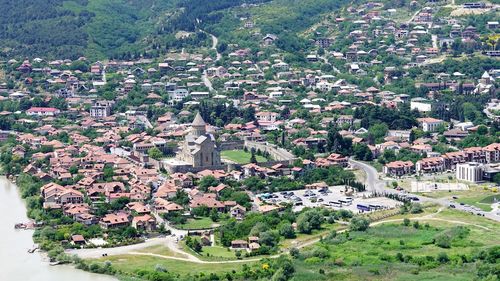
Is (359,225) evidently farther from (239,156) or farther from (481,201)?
(239,156)

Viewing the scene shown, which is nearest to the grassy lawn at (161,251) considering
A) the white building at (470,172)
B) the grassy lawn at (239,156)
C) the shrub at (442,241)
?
the shrub at (442,241)

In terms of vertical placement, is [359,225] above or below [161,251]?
above

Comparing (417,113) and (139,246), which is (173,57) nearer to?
(417,113)

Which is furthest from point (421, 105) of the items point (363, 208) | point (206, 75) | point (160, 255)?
point (160, 255)

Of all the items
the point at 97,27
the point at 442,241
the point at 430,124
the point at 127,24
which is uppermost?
the point at 127,24

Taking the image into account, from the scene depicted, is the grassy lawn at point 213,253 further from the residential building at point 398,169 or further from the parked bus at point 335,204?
the residential building at point 398,169

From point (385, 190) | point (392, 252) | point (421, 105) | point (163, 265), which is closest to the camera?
point (163, 265)

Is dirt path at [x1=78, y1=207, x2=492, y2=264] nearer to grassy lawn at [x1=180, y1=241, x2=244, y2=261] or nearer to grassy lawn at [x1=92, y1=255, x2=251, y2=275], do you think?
grassy lawn at [x1=180, y1=241, x2=244, y2=261]

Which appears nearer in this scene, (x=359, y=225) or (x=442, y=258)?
(x=442, y=258)
